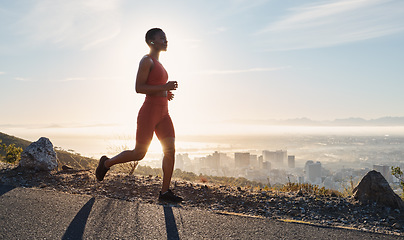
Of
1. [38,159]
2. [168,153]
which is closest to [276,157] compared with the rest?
[38,159]

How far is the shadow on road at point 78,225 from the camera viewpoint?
9.38 ft

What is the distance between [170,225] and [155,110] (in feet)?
5.41

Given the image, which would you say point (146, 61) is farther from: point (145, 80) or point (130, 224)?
point (130, 224)

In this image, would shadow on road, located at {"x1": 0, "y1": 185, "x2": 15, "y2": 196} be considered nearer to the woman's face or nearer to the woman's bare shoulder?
the woman's bare shoulder

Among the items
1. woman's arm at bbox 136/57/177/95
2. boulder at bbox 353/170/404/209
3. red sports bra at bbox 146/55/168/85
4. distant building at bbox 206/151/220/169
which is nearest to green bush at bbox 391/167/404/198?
boulder at bbox 353/170/404/209

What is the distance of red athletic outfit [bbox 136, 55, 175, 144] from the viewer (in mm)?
4219

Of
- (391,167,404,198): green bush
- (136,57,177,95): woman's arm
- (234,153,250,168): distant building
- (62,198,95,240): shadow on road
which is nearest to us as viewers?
(62,198,95,240): shadow on road

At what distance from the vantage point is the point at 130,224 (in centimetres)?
319

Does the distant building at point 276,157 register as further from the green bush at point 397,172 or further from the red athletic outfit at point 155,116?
the red athletic outfit at point 155,116

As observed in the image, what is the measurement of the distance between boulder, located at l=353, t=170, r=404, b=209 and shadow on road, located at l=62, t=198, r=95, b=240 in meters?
3.56

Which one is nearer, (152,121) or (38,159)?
(152,121)

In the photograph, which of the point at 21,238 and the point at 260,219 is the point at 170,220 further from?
the point at 21,238

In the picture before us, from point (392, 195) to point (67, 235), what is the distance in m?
3.96

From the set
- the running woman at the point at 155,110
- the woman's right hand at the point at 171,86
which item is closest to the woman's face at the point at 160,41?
the running woman at the point at 155,110
